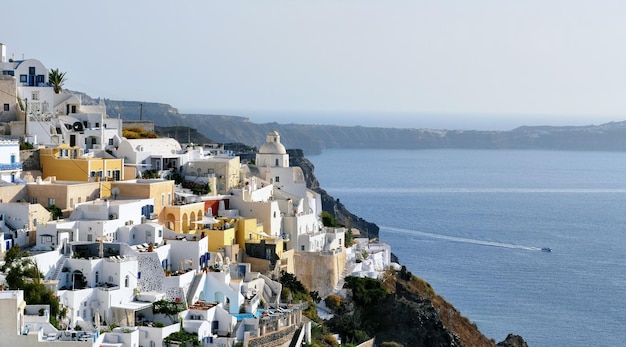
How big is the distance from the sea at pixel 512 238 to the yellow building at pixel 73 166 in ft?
55.6

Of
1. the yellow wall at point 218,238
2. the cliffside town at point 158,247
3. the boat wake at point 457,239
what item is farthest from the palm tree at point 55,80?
the boat wake at point 457,239

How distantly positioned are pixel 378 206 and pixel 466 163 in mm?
69911

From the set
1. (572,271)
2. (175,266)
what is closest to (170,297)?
(175,266)

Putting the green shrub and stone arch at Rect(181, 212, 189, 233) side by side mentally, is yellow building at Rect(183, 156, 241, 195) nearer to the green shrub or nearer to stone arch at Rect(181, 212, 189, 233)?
stone arch at Rect(181, 212, 189, 233)

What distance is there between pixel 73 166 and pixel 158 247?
454 cm

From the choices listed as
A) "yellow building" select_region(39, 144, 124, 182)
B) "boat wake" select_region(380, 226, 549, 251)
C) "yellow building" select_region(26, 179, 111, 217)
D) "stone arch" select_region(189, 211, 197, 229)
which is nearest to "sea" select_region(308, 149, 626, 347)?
"boat wake" select_region(380, 226, 549, 251)

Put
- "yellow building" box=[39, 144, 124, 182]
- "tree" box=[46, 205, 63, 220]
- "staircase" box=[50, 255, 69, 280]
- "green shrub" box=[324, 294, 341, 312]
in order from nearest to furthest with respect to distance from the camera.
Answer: "staircase" box=[50, 255, 69, 280] → "tree" box=[46, 205, 63, 220] → "yellow building" box=[39, 144, 124, 182] → "green shrub" box=[324, 294, 341, 312]

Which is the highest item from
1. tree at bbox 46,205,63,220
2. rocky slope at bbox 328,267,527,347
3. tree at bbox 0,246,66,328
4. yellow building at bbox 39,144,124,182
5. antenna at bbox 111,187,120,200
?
yellow building at bbox 39,144,124,182

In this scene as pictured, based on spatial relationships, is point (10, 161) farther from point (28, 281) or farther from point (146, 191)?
point (28, 281)

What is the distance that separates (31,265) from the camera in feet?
75.7

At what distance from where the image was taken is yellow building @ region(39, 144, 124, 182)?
29.6 m

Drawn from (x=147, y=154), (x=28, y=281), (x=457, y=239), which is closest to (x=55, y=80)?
(x=147, y=154)

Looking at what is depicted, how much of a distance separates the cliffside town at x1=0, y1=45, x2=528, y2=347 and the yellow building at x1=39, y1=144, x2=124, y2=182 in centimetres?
3

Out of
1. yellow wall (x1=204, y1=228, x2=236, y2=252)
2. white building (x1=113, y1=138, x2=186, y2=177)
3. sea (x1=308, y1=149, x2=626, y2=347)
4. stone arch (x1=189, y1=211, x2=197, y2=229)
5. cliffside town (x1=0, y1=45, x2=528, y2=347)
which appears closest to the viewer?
cliffside town (x1=0, y1=45, x2=528, y2=347)
